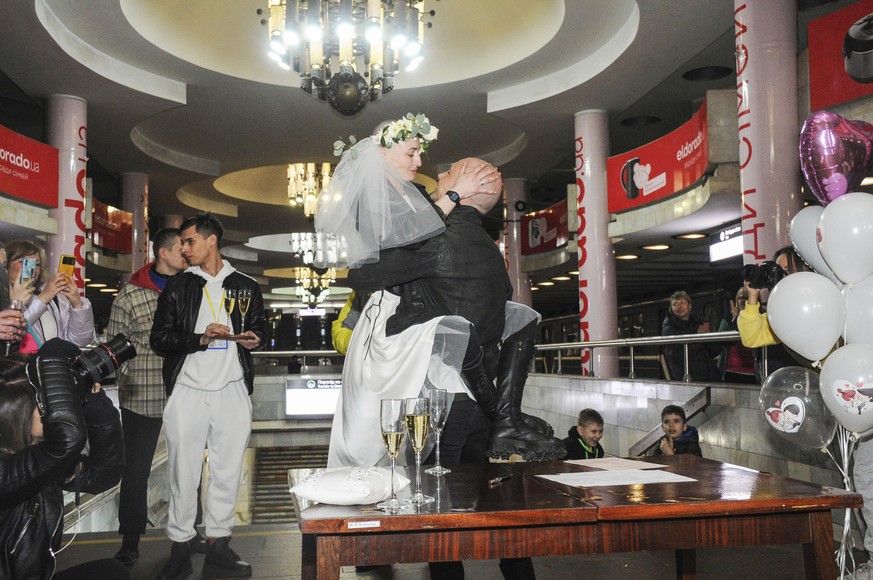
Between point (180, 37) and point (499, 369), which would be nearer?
point (499, 369)

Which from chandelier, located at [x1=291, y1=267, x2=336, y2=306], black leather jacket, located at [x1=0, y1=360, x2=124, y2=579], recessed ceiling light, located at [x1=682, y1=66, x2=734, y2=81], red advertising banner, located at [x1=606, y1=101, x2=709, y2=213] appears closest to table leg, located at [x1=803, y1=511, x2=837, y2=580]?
black leather jacket, located at [x1=0, y1=360, x2=124, y2=579]

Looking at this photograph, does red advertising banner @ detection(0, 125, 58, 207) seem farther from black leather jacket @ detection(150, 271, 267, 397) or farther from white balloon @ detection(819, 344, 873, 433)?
white balloon @ detection(819, 344, 873, 433)

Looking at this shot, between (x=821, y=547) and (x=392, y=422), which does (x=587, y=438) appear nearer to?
(x=821, y=547)

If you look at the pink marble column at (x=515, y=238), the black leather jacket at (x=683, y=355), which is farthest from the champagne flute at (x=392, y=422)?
the pink marble column at (x=515, y=238)

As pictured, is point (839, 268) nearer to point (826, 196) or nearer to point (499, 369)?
point (826, 196)

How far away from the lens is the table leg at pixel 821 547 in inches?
63.8

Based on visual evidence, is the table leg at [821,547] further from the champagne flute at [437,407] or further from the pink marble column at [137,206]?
the pink marble column at [137,206]

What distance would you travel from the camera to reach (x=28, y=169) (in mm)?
8586

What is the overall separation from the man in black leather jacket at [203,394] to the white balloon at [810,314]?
2257mm

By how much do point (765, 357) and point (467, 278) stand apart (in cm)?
288

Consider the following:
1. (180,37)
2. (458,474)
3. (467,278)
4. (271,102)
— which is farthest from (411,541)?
(271,102)

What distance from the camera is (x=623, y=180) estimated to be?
387 inches

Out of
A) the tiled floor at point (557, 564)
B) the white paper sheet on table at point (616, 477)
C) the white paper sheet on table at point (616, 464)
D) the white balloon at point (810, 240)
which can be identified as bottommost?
the tiled floor at point (557, 564)

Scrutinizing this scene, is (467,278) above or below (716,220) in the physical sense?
below
